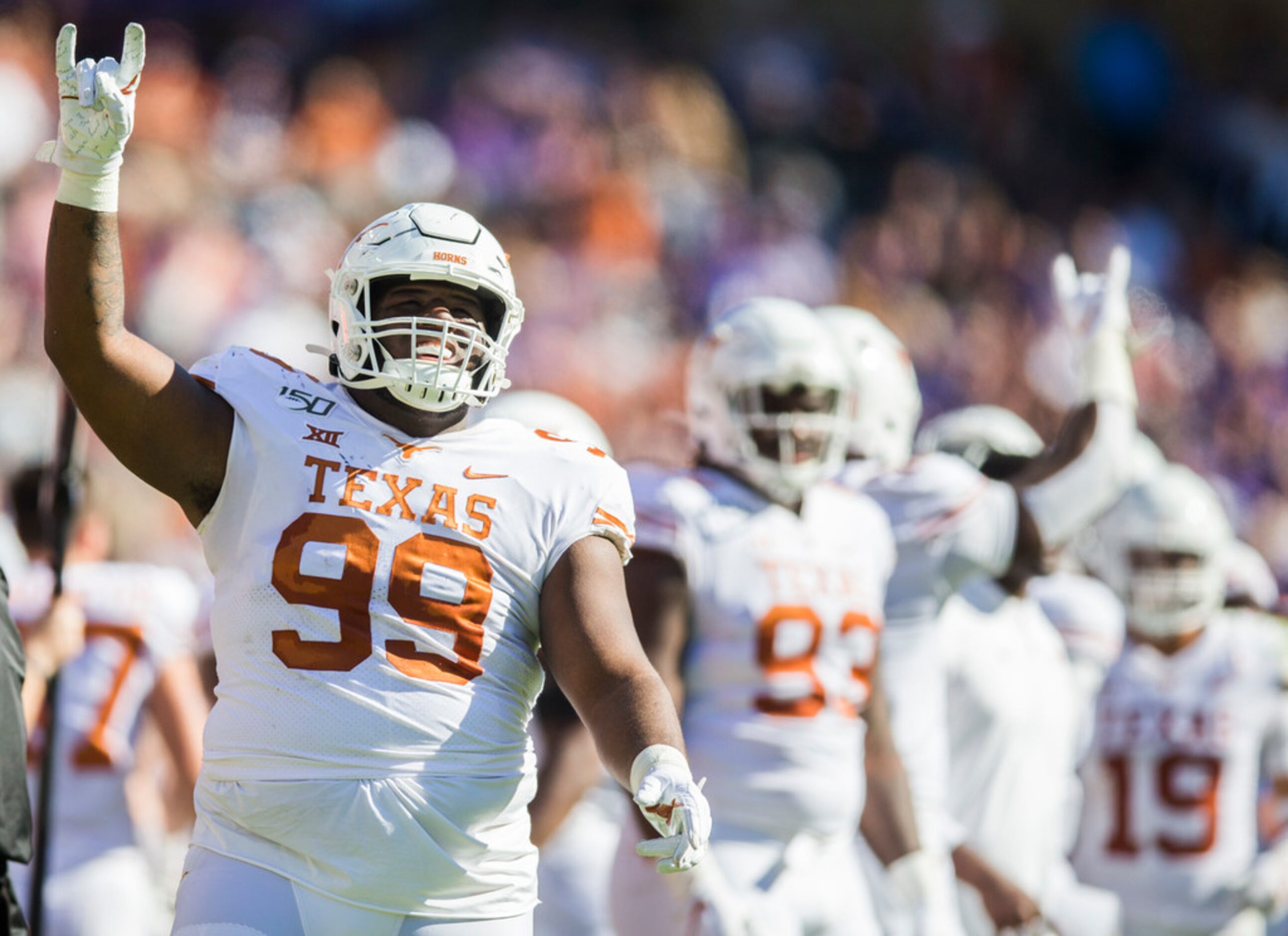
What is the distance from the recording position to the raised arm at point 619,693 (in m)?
2.84

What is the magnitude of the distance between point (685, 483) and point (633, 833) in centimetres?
82

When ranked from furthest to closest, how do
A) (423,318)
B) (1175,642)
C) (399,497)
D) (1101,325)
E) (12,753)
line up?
(1175,642) → (1101,325) → (12,753) → (423,318) → (399,497)

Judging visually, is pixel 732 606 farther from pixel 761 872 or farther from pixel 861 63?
pixel 861 63

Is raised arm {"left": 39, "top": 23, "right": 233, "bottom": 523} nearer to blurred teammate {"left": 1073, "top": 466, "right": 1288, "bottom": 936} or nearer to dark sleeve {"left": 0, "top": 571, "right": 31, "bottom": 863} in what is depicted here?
dark sleeve {"left": 0, "top": 571, "right": 31, "bottom": 863}

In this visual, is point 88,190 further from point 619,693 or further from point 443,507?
point 619,693

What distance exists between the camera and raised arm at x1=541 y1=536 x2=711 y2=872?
2.84 meters

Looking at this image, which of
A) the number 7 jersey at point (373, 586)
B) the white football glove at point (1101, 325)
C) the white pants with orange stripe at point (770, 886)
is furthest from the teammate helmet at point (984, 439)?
the number 7 jersey at point (373, 586)

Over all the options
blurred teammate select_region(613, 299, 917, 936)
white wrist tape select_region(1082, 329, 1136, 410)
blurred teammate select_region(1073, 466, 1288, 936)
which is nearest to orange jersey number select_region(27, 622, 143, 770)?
blurred teammate select_region(613, 299, 917, 936)

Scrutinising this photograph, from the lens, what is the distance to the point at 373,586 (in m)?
3.11

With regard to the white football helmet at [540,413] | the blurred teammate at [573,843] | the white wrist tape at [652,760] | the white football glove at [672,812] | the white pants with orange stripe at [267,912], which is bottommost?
the white pants with orange stripe at [267,912]

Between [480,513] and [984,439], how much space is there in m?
3.79

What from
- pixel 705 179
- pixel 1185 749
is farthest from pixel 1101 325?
pixel 705 179

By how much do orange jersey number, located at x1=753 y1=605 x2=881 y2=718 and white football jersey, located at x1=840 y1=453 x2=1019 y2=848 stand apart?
0.67m

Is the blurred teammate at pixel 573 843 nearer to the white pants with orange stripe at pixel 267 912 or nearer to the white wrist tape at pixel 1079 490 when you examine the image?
the white wrist tape at pixel 1079 490
